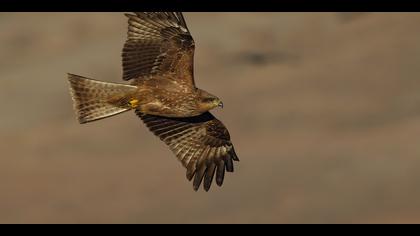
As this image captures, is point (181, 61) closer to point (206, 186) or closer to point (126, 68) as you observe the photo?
point (126, 68)

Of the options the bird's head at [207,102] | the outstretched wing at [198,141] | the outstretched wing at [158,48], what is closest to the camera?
the bird's head at [207,102]

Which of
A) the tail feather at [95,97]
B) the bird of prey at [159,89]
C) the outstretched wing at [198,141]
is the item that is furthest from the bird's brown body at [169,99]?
the outstretched wing at [198,141]

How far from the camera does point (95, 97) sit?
12984mm

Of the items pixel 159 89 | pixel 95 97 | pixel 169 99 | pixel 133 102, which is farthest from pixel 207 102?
pixel 95 97

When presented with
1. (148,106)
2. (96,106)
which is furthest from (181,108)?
(96,106)

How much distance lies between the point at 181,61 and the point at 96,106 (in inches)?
60.1

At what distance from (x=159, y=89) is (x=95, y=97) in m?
1.02

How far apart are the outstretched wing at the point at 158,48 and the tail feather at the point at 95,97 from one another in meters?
0.41

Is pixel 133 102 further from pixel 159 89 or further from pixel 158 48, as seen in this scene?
pixel 158 48

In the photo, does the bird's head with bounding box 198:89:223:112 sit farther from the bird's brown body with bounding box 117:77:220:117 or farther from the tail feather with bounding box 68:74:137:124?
the tail feather with bounding box 68:74:137:124

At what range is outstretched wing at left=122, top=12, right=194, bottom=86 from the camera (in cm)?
Result: 1318

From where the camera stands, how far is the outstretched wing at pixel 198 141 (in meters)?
13.9

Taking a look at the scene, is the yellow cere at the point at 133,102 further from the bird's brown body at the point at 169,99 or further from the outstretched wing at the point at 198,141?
the outstretched wing at the point at 198,141

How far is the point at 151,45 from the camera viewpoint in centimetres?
1340
